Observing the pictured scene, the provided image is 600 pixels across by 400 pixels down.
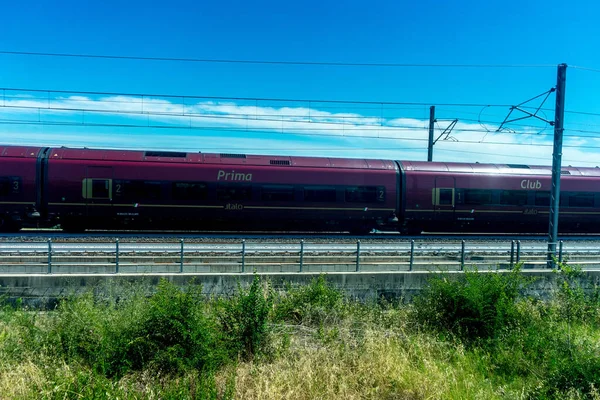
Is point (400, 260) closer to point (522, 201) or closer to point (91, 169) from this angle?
point (522, 201)

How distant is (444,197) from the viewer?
16906mm

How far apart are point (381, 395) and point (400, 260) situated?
5.02m

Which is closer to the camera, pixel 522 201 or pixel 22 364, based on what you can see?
pixel 22 364

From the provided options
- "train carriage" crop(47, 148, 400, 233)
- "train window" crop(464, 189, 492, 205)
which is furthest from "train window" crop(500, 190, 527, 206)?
"train carriage" crop(47, 148, 400, 233)

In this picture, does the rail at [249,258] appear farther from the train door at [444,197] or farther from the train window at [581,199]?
the train window at [581,199]

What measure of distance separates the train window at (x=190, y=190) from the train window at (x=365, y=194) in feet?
18.8

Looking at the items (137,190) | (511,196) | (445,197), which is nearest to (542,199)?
(511,196)

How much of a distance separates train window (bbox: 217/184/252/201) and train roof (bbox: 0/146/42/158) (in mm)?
6897

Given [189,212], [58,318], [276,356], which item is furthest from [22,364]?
[189,212]

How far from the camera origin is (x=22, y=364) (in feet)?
21.2

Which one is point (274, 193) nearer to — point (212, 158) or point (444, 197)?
point (212, 158)

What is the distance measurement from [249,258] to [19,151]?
431 inches

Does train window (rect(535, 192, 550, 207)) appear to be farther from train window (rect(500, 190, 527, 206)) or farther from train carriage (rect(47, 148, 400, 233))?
train carriage (rect(47, 148, 400, 233))

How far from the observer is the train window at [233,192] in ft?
52.1
